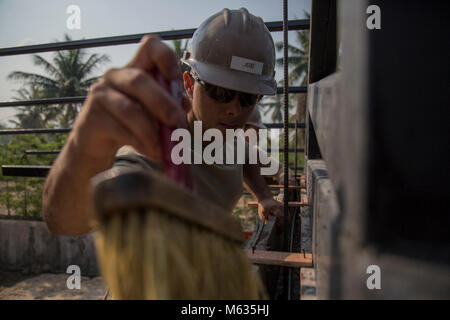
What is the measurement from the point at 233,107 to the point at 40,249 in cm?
578

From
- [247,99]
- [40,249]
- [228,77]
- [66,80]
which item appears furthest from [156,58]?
[66,80]

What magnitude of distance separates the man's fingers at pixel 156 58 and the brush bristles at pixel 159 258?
0.36 metres

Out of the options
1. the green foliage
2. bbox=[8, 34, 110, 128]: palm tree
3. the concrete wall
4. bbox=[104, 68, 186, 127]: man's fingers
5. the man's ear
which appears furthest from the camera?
bbox=[8, 34, 110, 128]: palm tree

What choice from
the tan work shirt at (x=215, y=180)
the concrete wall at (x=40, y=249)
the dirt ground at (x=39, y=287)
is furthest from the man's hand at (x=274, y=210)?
the dirt ground at (x=39, y=287)

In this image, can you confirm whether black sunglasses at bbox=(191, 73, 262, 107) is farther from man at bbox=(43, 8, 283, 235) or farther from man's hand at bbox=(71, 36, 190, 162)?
man's hand at bbox=(71, 36, 190, 162)

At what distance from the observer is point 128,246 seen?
56cm

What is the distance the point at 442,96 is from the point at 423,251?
0.26 metres

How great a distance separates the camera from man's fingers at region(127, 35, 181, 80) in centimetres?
73

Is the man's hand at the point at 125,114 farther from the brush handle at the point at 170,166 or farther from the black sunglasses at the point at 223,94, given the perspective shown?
the black sunglasses at the point at 223,94

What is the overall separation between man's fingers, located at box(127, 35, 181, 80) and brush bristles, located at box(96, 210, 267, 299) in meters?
0.36

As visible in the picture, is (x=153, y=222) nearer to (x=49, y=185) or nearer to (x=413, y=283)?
(x=413, y=283)

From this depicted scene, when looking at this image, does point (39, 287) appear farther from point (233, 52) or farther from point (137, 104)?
point (137, 104)

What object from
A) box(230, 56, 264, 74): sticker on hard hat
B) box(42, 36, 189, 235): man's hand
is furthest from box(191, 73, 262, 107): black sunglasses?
box(42, 36, 189, 235): man's hand

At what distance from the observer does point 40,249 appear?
18.9 ft
